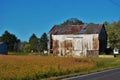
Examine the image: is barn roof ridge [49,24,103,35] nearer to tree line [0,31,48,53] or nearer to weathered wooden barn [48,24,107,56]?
weathered wooden barn [48,24,107,56]

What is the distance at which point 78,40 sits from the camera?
3241 inches

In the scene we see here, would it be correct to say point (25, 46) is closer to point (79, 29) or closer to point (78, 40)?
point (79, 29)

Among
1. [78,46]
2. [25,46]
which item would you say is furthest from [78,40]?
[25,46]

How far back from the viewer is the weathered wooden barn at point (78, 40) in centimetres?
8050

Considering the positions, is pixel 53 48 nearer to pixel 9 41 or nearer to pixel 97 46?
pixel 97 46

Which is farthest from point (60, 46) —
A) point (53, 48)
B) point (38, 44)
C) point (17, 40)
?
point (17, 40)

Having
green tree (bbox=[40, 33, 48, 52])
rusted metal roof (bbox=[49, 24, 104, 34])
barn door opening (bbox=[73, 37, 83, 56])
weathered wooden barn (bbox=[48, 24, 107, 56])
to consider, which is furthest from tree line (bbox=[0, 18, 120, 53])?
barn door opening (bbox=[73, 37, 83, 56])

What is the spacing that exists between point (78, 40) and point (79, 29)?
2926mm

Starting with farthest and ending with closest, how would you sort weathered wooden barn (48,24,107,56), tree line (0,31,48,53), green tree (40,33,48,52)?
green tree (40,33,48,52), tree line (0,31,48,53), weathered wooden barn (48,24,107,56)

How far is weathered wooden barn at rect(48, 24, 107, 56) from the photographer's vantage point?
80500 millimetres

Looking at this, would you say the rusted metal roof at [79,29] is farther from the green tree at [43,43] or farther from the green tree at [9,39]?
the green tree at [9,39]

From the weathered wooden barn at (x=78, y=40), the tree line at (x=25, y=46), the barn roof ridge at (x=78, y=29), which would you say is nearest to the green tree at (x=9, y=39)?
the tree line at (x=25, y=46)

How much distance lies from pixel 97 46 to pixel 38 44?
60.9 m

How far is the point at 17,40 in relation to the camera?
152 m
